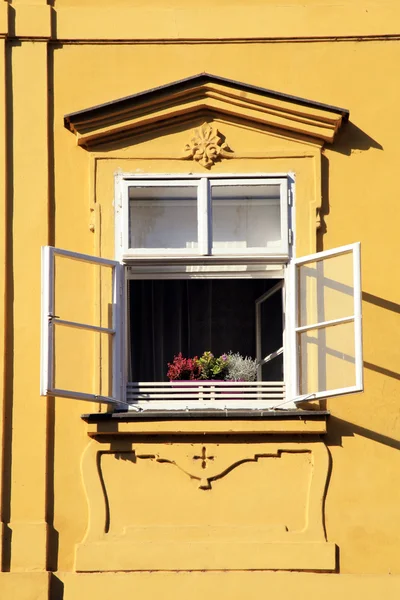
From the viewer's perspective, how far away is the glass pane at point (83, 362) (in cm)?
1058

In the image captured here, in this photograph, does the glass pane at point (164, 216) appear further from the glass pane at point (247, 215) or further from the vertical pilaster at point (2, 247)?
the vertical pilaster at point (2, 247)

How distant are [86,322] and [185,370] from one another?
667 millimetres

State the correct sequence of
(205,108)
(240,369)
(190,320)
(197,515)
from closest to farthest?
(197,515) → (240,369) → (205,108) → (190,320)

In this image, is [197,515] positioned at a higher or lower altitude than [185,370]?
lower

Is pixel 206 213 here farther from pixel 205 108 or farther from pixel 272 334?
pixel 272 334

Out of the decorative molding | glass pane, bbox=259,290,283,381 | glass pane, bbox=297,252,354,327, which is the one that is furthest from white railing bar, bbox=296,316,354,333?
the decorative molding

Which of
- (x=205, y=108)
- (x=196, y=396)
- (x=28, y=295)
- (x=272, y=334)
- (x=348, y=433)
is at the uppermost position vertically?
(x=205, y=108)

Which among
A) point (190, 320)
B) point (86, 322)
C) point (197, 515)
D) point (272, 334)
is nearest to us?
point (197, 515)

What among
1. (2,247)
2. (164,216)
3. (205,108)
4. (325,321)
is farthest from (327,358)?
(2,247)

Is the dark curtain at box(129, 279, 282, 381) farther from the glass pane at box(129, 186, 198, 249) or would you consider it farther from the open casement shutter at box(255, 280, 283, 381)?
the glass pane at box(129, 186, 198, 249)

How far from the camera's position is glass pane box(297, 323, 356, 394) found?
1049 cm

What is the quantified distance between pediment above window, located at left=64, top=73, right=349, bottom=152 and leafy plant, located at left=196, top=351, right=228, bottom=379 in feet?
4.10

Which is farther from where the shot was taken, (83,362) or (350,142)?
(350,142)

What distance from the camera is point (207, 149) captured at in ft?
36.1
